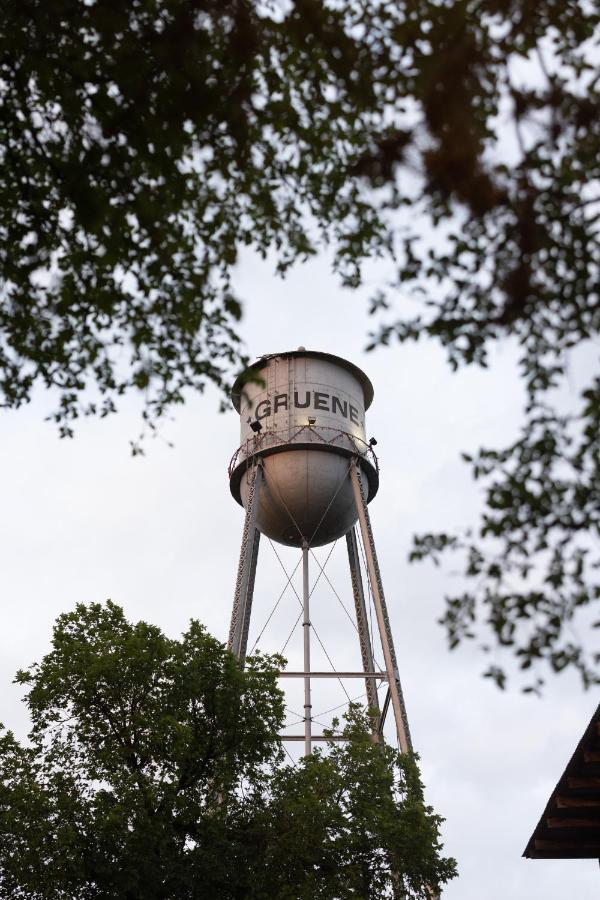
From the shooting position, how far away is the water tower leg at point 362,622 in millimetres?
23797

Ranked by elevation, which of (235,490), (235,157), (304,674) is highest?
(235,490)

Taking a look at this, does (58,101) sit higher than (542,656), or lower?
higher

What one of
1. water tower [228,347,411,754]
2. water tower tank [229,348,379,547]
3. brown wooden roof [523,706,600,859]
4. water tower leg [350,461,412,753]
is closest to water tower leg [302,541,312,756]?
water tower [228,347,411,754]

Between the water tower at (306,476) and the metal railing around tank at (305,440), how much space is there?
0.09ft

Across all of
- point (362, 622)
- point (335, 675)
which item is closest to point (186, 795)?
point (335, 675)

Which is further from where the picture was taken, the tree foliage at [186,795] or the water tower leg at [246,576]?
the water tower leg at [246,576]

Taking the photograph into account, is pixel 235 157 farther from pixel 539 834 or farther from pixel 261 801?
pixel 261 801

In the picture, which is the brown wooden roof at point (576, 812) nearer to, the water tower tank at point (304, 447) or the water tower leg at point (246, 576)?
the water tower leg at point (246, 576)

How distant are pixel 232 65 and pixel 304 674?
16.9 m

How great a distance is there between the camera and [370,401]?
27.3 m

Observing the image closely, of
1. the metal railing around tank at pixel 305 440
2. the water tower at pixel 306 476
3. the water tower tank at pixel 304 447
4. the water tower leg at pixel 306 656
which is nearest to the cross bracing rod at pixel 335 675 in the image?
the water tower leg at pixel 306 656

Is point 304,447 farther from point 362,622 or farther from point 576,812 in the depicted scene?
point 576,812

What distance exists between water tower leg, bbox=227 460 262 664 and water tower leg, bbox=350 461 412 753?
2.60m

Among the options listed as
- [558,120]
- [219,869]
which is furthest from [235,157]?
[219,869]
